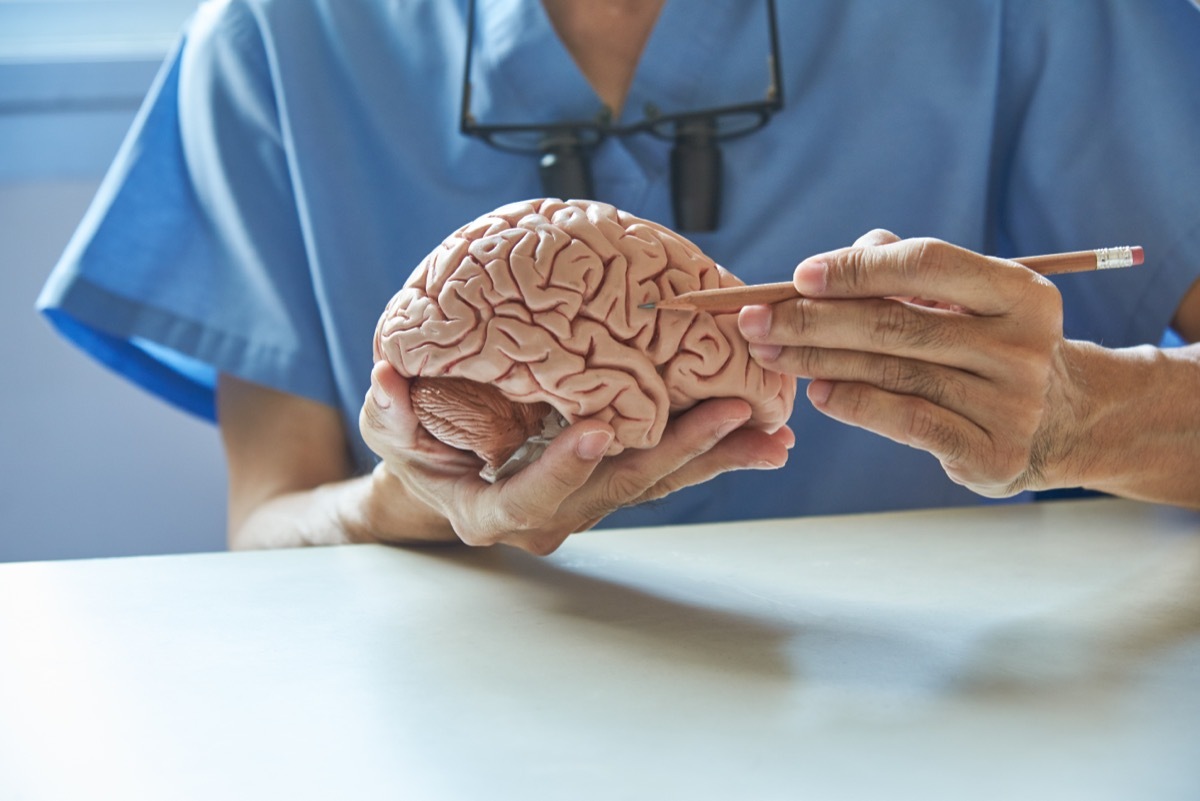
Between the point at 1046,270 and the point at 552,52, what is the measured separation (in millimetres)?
649

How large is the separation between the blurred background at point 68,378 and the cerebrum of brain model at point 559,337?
94 cm

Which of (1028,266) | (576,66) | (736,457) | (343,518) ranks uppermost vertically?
(576,66)

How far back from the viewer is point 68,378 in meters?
1.54

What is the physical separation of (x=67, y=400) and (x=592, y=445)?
3.62ft

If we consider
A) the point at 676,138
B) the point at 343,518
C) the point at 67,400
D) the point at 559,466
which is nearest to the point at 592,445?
the point at 559,466

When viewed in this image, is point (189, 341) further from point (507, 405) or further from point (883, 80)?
point (883, 80)

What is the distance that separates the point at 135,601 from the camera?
2.52 ft

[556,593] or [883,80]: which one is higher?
[883,80]

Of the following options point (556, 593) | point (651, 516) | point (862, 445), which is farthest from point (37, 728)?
point (862, 445)

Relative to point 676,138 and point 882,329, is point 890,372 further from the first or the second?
point 676,138

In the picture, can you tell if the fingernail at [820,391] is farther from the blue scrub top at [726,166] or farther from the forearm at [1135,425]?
the blue scrub top at [726,166]

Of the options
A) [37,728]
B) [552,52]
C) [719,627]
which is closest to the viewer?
[37,728]

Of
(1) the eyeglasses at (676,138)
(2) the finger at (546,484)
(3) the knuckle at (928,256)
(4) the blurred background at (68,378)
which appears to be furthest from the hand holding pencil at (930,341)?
(4) the blurred background at (68,378)

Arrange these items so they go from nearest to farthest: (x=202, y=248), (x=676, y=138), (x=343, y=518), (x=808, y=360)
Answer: (x=808, y=360)
(x=343, y=518)
(x=676, y=138)
(x=202, y=248)
